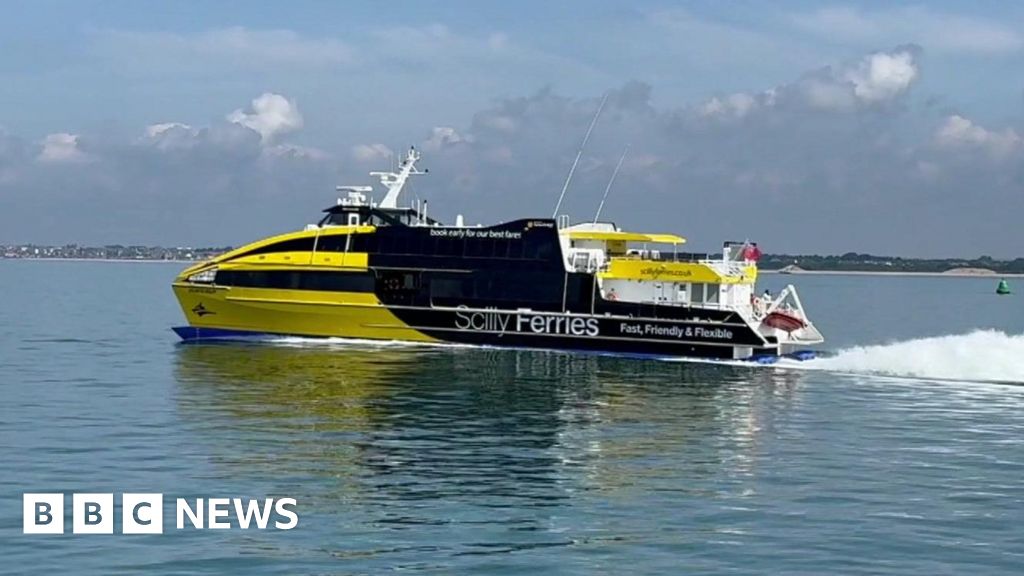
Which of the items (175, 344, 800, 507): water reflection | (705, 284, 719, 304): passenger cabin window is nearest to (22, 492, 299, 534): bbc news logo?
(175, 344, 800, 507): water reflection

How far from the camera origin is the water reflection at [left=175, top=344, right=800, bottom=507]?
2005cm

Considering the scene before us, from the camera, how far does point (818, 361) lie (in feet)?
130

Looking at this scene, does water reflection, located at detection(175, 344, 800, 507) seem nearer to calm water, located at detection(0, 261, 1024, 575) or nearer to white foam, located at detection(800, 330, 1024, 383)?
calm water, located at detection(0, 261, 1024, 575)

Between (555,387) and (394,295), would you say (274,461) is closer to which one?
(555,387)

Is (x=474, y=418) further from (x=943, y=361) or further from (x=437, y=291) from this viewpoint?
(x=943, y=361)

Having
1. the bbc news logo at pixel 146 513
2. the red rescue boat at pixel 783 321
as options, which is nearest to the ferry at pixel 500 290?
the red rescue boat at pixel 783 321

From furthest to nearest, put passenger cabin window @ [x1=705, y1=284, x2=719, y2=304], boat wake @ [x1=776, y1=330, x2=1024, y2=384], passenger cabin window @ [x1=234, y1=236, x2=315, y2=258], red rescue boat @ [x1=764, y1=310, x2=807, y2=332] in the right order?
passenger cabin window @ [x1=234, y1=236, x2=315, y2=258], passenger cabin window @ [x1=705, y1=284, x2=719, y2=304], red rescue boat @ [x1=764, y1=310, x2=807, y2=332], boat wake @ [x1=776, y1=330, x2=1024, y2=384]

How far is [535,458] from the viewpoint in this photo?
2192cm

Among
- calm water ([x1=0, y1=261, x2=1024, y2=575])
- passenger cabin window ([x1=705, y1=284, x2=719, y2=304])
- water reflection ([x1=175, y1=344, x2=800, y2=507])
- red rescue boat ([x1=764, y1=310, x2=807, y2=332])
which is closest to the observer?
calm water ([x1=0, y1=261, x2=1024, y2=575])

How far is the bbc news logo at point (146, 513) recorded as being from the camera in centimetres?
1617

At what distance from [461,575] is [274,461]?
7.31 metres

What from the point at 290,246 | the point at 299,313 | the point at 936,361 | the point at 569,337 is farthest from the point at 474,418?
the point at 290,246

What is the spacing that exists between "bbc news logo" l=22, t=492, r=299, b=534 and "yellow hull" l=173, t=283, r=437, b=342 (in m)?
24.4

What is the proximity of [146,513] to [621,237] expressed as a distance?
89.7ft
